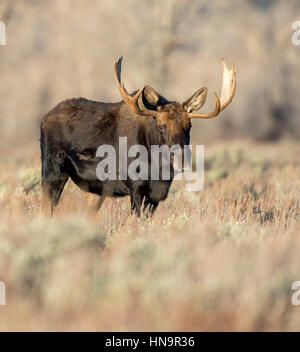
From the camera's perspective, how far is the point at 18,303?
15.2 ft

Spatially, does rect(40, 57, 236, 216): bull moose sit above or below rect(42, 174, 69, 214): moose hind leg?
above

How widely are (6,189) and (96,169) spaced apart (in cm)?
269

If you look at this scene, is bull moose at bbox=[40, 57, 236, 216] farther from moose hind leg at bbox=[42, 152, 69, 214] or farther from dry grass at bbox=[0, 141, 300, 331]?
dry grass at bbox=[0, 141, 300, 331]

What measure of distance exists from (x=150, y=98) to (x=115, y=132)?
2.05 ft

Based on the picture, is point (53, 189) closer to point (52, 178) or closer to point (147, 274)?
point (52, 178)

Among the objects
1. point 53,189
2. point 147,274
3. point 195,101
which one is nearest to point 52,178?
point 53,189

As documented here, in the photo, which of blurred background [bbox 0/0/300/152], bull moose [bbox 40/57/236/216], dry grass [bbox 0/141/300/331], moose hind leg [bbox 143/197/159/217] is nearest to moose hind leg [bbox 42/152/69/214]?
bull moose [bbox 40/57/236/216]

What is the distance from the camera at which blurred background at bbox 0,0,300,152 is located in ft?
91.6

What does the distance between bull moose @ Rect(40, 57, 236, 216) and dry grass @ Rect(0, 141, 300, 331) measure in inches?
24.6

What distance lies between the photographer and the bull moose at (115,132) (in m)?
7.56

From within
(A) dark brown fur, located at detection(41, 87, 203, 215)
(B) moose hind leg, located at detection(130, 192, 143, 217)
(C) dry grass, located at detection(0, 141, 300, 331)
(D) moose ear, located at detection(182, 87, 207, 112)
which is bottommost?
(C) dry grass, located at detection(0, 141, 300, 331)

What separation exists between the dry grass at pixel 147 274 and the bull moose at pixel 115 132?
24.6 inches

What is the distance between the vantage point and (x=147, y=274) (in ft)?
16.2

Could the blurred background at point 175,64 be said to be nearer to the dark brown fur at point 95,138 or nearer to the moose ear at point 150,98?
the dark brown fur at point 95,138
